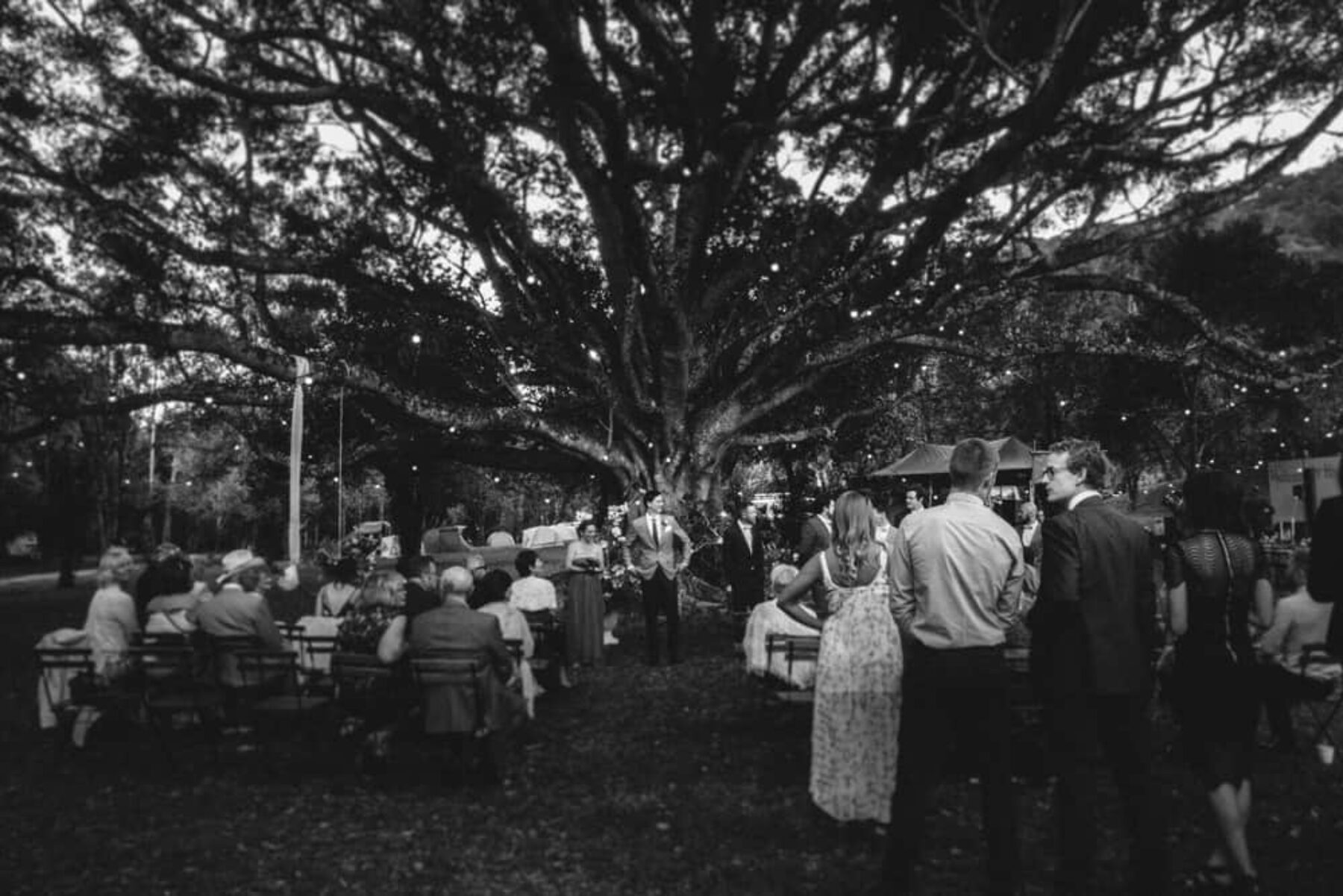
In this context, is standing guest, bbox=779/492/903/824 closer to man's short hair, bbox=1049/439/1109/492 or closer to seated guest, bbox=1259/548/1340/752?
man's short hair, bbox=1049/439/1109/492

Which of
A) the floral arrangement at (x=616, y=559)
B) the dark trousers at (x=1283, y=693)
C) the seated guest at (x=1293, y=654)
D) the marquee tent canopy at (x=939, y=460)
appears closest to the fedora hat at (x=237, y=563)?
the dark trousers at (x=1283, y=693)

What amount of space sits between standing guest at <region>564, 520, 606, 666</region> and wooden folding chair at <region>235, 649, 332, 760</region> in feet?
10.9

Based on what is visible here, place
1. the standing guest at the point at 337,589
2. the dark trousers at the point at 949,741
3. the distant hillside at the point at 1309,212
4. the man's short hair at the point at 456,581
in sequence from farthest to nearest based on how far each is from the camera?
the distant hillside at the point at 1309,212, the standing guest at the point at 337,589, the man's short hair at the point at 456,581, the dark trousers at the point at 949,741

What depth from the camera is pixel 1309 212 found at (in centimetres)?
8362

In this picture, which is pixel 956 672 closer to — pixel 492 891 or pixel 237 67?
pixel 492 891

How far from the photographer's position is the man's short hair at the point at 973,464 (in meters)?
4.02

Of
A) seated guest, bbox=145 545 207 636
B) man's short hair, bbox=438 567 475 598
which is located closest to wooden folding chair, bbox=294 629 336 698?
seated guest, bbox=145 545 207 636

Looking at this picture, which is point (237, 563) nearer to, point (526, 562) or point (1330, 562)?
point (526, 562)

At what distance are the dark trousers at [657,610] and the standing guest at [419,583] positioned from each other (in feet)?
9.75

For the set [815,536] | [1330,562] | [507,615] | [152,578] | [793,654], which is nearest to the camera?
[1330,562]

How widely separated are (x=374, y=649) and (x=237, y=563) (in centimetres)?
193

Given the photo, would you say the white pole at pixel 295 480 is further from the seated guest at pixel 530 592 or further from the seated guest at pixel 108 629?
the seated guest at pixel 108 629

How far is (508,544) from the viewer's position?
37344 mm

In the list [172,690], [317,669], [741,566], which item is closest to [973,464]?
[317,669]
